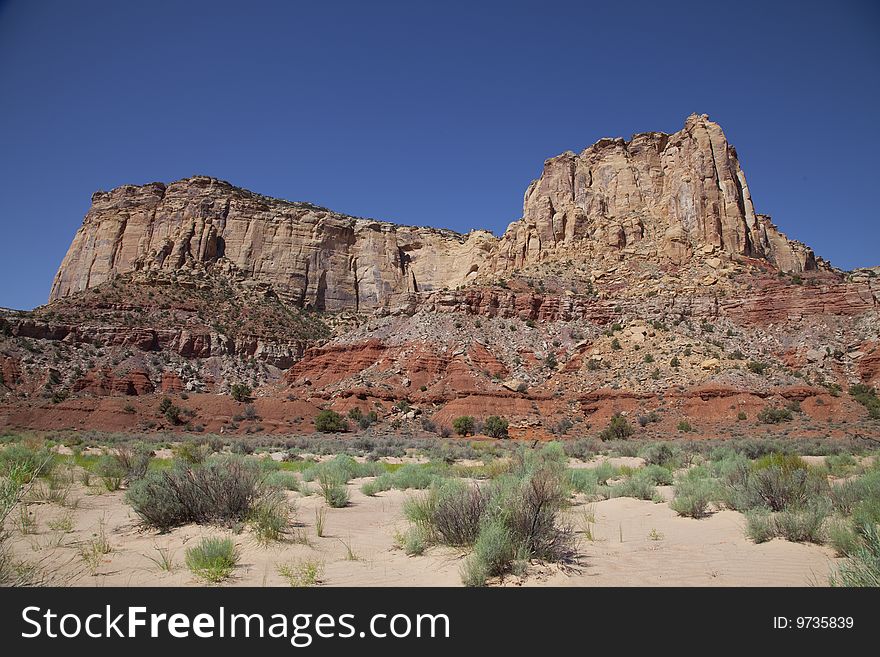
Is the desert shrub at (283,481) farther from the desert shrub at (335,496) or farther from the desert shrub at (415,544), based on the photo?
the desert shrub at (415,544)

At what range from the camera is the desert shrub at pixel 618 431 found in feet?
111

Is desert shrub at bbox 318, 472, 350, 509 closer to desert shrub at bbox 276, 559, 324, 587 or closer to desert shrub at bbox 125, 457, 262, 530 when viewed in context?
desert shrub at bbox 125, 457, 262, 530

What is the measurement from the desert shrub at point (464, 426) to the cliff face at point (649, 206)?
35.1m

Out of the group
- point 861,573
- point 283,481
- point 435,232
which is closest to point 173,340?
point 283,481

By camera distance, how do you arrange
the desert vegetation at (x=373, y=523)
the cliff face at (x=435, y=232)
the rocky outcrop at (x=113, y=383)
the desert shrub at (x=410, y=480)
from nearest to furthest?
the desert vegetation at (x=373, y=523)
the desert shrub at (x=410, y=480)
the rocky outcrop at (x=113, y=383)
the cliff face at (x=435, y=232)

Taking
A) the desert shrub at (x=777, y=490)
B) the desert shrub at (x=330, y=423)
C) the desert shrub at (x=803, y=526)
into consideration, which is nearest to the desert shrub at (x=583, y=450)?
the desert shrub at (x=777, y=490)

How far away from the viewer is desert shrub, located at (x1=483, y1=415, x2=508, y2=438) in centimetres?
3794

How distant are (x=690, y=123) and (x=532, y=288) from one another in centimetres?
3494

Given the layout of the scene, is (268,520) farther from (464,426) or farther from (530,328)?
(530,328)

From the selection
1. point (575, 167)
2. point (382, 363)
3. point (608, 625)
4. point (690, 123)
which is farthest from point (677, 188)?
point (608, 625)

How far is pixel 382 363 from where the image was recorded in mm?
51688

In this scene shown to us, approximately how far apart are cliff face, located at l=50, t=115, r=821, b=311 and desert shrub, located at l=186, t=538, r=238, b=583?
5516 centimetres

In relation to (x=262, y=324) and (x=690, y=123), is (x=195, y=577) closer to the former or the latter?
(x=262, y=324)

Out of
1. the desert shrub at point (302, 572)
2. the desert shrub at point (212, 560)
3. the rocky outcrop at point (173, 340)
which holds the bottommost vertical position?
the desert shrub at point (302, 572)
